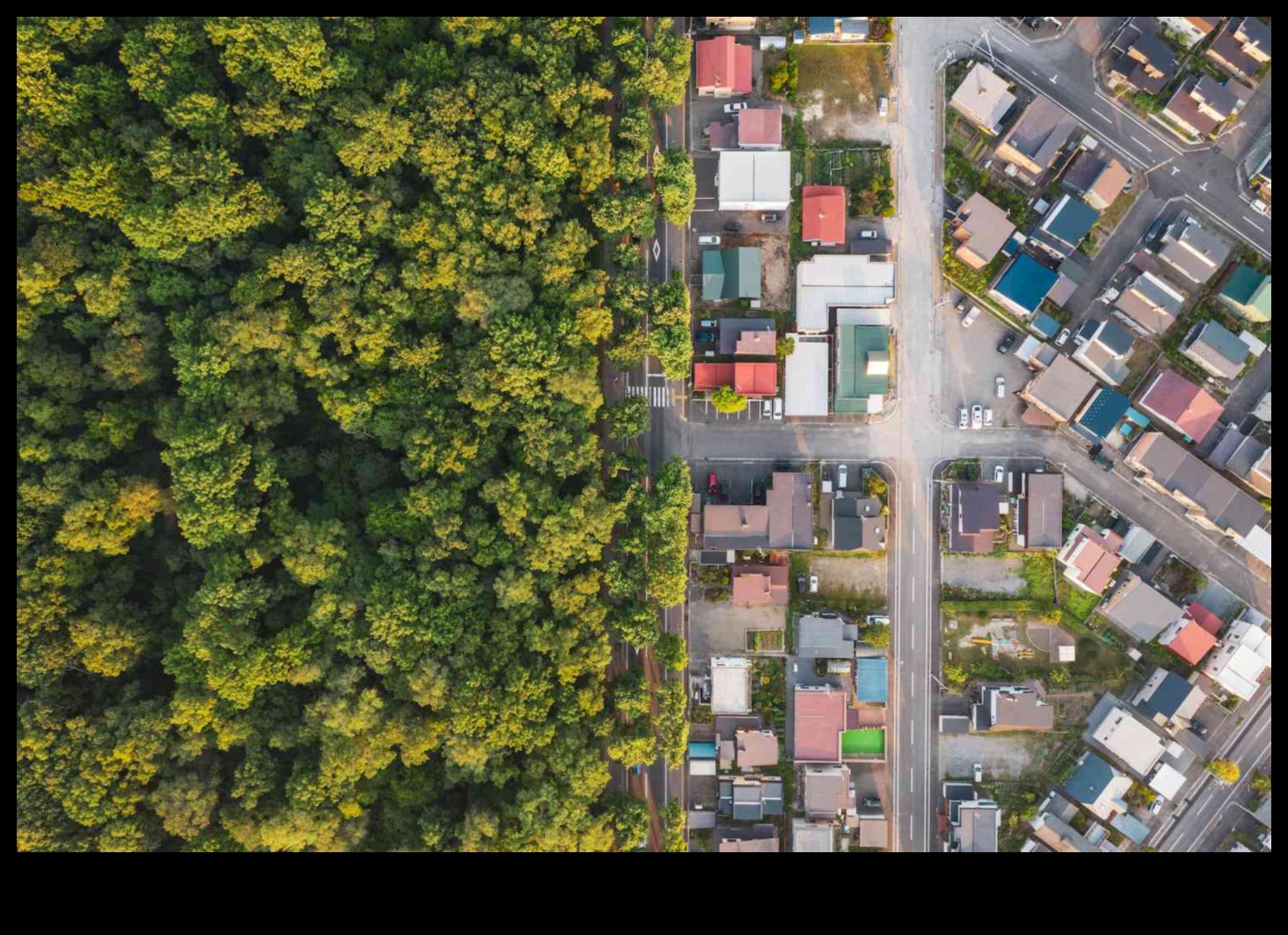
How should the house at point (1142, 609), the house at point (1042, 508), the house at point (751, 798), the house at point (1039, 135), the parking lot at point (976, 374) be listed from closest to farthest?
the house at point (1039, 135), the house at point (1142, 609), the house at point (1042, 508), the house at point (751, 798), the parking lot at point (976, 374)

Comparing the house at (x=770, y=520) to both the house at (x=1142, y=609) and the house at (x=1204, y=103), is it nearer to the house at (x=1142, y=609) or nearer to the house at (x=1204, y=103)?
the house at (x=1142, y=609)

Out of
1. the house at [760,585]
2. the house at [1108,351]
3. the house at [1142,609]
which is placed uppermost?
the house at [1108,351]

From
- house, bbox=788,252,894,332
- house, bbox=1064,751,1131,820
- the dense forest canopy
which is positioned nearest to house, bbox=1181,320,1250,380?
house, bbox=788,252,894,332

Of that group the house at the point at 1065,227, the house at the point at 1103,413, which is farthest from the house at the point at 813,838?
the house at the point at 1065,227

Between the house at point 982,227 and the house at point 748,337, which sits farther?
the house at point 748,337

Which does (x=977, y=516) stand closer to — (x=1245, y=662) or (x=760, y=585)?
(x=760, y=585)
